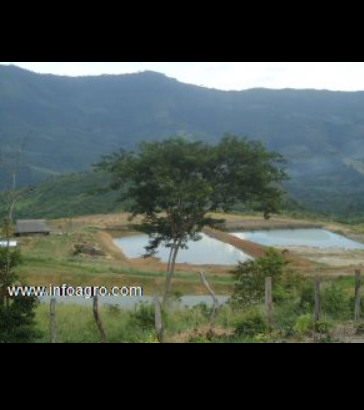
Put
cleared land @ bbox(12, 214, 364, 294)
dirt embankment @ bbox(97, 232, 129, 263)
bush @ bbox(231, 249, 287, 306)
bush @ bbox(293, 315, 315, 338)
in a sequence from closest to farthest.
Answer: bush @ bbox(293, 315, 315, 338)
bush @ bbox(231, 249, 287, 306)
cleared land @ bbox(12, 214, 364, 294)
dirt embankment @ bbox(97, 232, 129, 263)

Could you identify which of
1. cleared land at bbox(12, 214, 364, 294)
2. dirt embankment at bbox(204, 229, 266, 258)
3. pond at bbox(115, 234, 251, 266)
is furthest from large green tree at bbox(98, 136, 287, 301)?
dirt embankment at bbox(204, 229, 266, 258)

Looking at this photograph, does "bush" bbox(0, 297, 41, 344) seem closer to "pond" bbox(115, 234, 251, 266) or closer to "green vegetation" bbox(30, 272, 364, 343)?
"green vegetation" bbox(30, 272, 364, 343)

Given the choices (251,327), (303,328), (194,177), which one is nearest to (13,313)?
(251,327)

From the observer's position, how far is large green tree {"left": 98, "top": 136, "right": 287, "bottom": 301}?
56.2ft

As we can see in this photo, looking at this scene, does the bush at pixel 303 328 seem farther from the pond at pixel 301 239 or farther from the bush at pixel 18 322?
the pond at pixel 301 239

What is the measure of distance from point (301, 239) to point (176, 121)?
132036 millimetres

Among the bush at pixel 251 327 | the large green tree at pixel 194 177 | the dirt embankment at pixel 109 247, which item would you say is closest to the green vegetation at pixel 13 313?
the bush at pixel 251 327

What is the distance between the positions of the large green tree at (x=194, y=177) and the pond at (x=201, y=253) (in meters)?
15.5

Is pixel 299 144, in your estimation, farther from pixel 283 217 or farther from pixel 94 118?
pixel 283 217

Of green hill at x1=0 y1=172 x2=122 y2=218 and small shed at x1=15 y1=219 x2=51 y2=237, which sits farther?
green hill at x1=0 y1=172 x2=122 y2=218

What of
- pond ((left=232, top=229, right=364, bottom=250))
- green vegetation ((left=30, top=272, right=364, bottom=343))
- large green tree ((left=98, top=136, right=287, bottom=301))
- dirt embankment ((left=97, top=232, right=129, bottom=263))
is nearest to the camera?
green vegetation ((left=30, top=272, right=364, bottom=343))

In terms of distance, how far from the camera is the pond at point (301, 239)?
43344 millimetres

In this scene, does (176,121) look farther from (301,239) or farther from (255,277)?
(255,277)

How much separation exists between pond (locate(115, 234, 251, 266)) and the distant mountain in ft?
264
